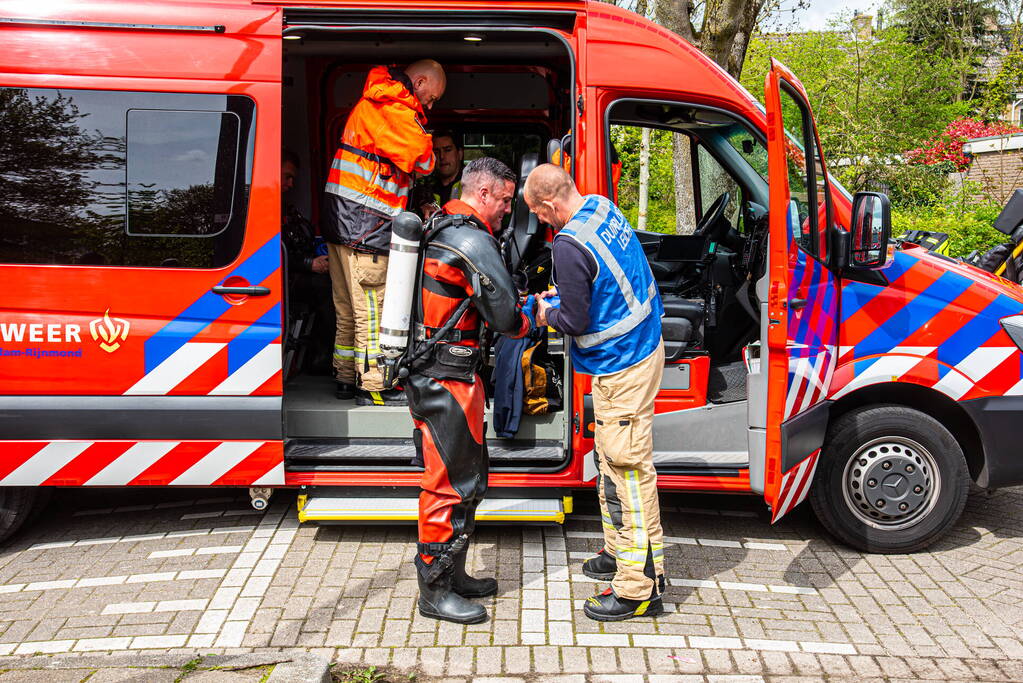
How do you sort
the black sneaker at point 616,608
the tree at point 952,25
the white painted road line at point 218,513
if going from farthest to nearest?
the tree at point 952,25 → the white painted road line at point 218,513 → the black sneaker at point 616,608

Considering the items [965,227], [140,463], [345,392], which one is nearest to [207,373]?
[140,463]

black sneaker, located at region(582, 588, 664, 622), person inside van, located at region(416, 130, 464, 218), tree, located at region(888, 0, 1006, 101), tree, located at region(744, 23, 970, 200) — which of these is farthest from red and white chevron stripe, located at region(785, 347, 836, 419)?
tree, located at region(888, 0, 1006, 101)

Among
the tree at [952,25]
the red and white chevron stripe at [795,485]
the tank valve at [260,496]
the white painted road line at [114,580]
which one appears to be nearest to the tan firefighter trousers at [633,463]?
the red and white chevron stripe at [795,485]

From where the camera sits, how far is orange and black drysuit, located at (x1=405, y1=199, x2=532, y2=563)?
3611 millimetres

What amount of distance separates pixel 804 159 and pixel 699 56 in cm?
71

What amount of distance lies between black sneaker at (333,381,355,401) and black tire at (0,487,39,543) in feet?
5.16

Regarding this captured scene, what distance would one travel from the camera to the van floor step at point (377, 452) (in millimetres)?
4469

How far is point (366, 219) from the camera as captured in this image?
15.9ft

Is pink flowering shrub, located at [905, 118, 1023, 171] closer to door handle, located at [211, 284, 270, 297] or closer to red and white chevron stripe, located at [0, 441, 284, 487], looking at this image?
door handle, located at [211, 284, 270, 297]

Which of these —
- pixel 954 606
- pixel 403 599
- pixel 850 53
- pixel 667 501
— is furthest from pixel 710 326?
pixel 850 53

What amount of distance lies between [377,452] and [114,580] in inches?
52.0

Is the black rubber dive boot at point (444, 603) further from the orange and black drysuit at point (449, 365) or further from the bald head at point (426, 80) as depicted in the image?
the bald head at point (426, 80)

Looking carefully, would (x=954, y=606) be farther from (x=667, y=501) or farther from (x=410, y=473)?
(x=410, y=473)

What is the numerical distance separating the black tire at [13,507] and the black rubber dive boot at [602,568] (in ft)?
8.95
